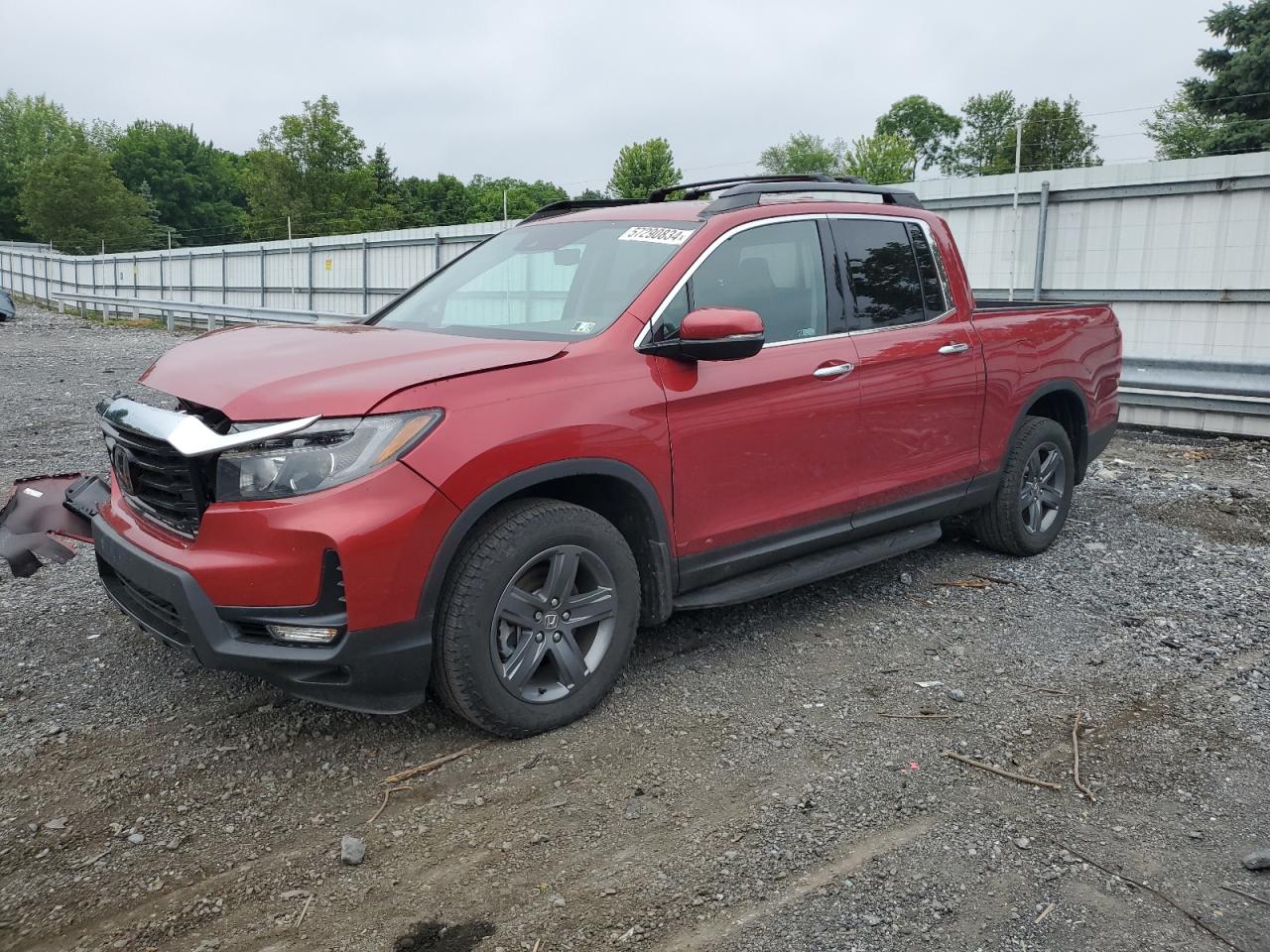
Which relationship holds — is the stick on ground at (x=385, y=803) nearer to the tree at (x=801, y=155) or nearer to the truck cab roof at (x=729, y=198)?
the truck cab roof at (x=729, y=198)

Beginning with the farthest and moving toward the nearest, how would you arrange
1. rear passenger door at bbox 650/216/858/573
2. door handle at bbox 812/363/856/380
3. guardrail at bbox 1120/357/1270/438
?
guardrail at bbox 1120/357/1270/438 → door handle at bbox 812/363/856/380 → rear passenger door at bbox 650/216/858/573

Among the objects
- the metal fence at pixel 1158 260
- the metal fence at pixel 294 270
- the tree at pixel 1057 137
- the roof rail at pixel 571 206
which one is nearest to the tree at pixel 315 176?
the metal fence at pixel 294 270

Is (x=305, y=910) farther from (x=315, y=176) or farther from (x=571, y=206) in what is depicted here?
(x=315, y=176)

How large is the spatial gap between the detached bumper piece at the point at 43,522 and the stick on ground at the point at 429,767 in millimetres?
1635

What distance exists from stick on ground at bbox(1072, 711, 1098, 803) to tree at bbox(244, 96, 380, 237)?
67786 millimetres

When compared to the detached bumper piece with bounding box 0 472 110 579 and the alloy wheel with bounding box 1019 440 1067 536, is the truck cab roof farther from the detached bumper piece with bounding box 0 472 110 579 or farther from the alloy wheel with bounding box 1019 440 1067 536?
the detached bumper piece with bounding box 0 472 110 579

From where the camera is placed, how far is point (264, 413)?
321 cm

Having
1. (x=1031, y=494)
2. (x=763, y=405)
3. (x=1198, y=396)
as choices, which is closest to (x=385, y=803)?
(x=763, y=405)

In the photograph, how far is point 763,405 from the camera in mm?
4203

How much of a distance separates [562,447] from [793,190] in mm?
1895

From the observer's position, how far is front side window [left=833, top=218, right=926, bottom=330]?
4812 millimetres

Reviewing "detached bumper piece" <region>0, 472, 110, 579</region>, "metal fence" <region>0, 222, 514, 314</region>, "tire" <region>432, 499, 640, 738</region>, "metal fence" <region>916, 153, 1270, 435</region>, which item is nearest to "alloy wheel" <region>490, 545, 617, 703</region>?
"tire" <region>432, 499, 640, 738</region>

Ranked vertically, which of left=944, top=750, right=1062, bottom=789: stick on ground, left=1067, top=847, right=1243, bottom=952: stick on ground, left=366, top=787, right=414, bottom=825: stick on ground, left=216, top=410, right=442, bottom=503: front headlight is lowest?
left=366, top=787, right=414, bottom=825: stick on ground

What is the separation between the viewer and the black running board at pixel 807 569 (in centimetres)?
420
